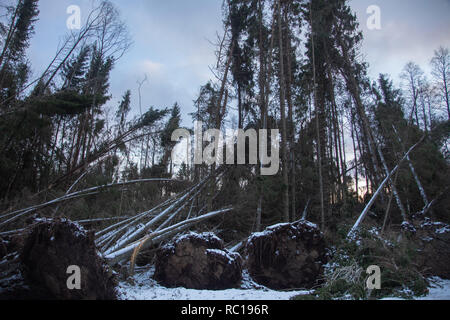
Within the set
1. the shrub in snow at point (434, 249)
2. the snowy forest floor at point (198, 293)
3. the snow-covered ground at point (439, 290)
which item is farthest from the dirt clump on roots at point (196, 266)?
the shrub in snow at point (434, 249)

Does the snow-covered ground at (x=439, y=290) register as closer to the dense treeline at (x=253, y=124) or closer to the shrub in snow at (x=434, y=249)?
the shrub in snow at (x=434, y=249)

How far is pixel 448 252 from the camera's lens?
5664 millimetres

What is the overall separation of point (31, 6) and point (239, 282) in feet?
42.0

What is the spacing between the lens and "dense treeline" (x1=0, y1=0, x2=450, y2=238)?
720cm

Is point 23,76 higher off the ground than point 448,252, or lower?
higher

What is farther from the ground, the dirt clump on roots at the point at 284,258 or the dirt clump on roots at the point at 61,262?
the dirt clump on roots at the point at 61,262

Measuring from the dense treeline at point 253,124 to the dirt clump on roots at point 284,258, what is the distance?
2068 mm

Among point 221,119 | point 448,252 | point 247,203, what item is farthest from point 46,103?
point 448,252

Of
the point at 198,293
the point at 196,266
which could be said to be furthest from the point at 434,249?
the point at 198,293

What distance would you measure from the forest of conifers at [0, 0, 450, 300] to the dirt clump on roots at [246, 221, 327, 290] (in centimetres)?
141

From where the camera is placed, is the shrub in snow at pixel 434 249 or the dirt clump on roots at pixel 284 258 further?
the dirt clump on roots at pixel 284 258

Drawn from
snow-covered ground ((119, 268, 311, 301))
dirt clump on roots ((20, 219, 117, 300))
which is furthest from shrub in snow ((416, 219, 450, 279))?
dirt clump on roots ((20, 219, 117, 300))

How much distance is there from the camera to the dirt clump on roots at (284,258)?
17.9ft

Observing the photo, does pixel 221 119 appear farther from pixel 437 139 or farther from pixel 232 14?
pixel 437 139
